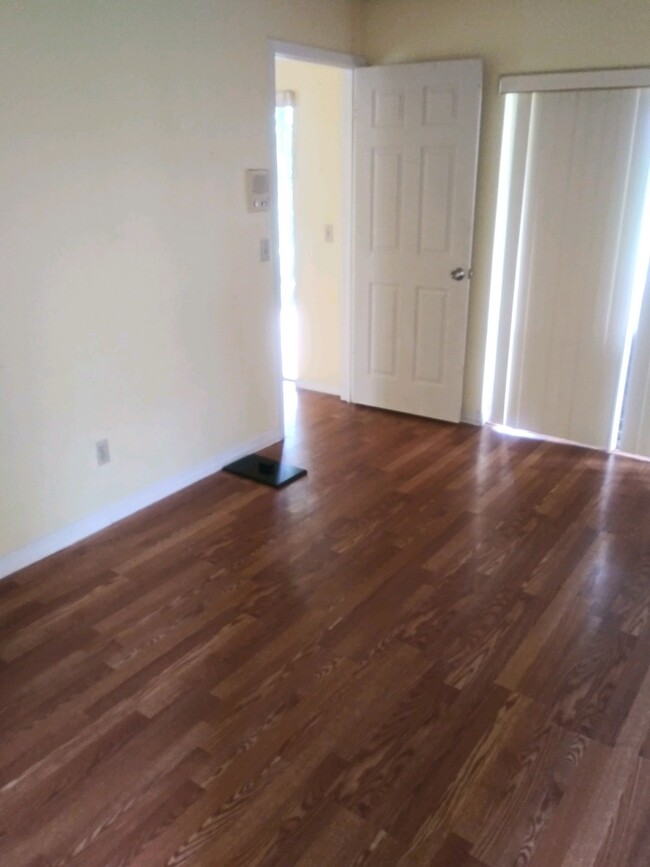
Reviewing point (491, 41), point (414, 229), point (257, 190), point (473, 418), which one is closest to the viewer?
point (257, 190)

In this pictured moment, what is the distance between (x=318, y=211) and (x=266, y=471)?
1.96 meters

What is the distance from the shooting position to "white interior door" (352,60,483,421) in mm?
3730

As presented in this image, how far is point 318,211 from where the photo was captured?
4531 mm

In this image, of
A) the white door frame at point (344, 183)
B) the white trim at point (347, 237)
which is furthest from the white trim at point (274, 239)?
the white trim at point (347, 237)

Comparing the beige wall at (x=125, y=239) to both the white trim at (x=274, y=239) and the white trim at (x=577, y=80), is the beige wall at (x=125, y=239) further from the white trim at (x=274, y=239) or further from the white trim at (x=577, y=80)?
the white trim at (x=577, y=80)

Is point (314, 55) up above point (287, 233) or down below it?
above

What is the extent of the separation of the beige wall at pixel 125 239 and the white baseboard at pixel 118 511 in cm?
5

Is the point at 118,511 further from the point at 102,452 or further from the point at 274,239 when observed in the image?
the point at 274,239

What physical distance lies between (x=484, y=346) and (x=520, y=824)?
284cm

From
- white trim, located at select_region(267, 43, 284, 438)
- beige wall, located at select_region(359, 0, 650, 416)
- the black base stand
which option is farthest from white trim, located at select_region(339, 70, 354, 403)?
the black base stand

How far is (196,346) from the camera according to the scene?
3342 mm

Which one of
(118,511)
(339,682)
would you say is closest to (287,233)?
(118,511)

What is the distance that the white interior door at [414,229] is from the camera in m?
3.73

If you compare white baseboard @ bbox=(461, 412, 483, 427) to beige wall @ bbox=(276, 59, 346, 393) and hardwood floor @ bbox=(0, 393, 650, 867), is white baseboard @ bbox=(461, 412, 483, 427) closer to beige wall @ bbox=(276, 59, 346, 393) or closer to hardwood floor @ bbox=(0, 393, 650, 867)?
hardwood floor @ bbox=(0, 393, 650, 867)
